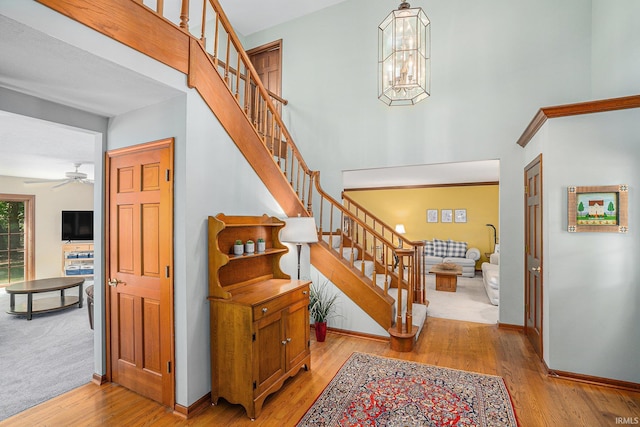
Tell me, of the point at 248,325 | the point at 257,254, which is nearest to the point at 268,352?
the point at 248,325

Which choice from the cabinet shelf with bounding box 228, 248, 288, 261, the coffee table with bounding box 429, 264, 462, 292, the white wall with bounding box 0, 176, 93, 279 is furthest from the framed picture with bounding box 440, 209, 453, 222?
the white wall with bounding box 0, 176, 93, 279

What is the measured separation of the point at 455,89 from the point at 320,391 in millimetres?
4034

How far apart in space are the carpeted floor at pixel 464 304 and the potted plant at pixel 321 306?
68.0 inches

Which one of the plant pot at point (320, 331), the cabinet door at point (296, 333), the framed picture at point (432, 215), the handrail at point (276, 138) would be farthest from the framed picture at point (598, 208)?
the framed picture at point (432, 215)

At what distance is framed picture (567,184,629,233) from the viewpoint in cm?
259

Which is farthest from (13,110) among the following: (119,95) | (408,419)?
(408,419)

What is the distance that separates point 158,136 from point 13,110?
3.07 feet

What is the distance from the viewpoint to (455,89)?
421 centimetres

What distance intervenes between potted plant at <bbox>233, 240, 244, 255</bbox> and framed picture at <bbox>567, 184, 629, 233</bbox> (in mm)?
2917

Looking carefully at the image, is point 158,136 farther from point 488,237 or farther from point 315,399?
point 488,237

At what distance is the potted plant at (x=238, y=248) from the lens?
2.66 m

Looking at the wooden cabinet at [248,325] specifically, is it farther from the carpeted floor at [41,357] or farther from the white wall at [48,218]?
the white wall at [48,218]

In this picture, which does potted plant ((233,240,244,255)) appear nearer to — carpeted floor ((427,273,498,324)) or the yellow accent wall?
carpeted floor ((427,273,498,324))

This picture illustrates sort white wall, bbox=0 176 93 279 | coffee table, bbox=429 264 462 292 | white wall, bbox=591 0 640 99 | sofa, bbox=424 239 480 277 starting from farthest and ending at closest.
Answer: sofa, bbox=424 239 480 277
white wall, bbox=0 176 93 279
coffee table, bbox=429 264 462 292
white wall, bbox=591 0 640 99
